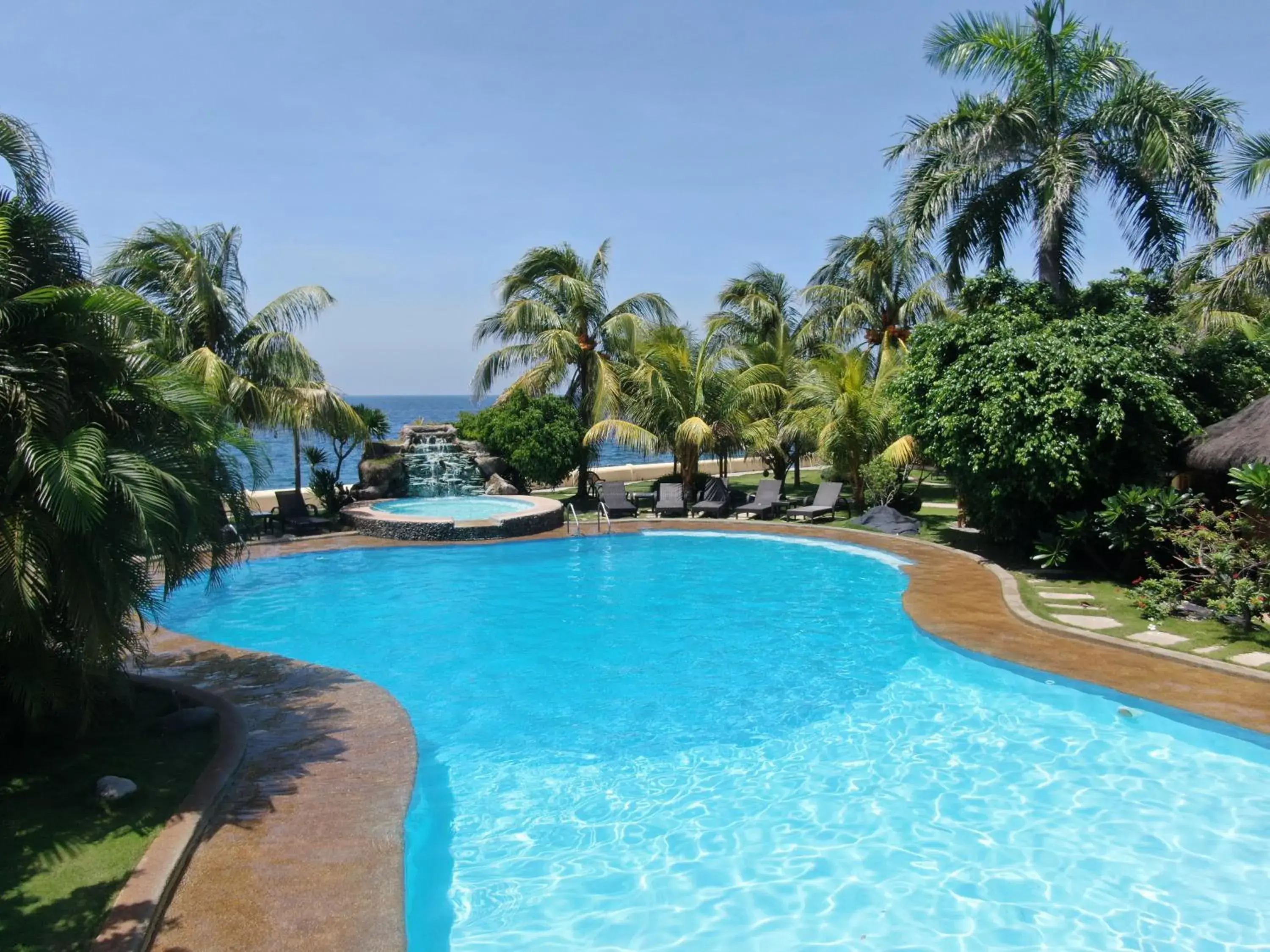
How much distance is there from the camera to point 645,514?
21.3 m

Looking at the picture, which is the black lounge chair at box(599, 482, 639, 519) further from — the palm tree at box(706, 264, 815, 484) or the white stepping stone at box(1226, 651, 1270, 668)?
the white stepping stone at box(1226, 651, 1270, 668)

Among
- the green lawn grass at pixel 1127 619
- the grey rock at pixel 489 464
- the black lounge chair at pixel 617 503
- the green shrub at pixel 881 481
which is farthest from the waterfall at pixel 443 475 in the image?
the green lawn grass at pixel 1127 619

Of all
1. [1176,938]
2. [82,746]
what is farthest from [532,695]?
[1176,938]

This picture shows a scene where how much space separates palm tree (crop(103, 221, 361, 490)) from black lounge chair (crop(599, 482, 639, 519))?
6315 mm

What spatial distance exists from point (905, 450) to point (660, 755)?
12181 mm

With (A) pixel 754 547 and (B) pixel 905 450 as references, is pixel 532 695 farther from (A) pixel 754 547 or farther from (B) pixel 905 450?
(B) pixel 905 450

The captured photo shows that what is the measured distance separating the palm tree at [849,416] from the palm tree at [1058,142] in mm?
4658

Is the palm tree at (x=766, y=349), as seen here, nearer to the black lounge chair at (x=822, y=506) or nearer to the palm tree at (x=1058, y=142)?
the black lounge chair at (x=822, y=506)

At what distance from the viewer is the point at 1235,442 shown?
11.3m

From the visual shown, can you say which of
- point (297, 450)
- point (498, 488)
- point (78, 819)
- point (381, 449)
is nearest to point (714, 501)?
point (498, 488)

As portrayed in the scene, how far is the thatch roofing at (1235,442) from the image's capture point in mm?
10812

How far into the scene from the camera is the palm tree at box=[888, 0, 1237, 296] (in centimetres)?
1418

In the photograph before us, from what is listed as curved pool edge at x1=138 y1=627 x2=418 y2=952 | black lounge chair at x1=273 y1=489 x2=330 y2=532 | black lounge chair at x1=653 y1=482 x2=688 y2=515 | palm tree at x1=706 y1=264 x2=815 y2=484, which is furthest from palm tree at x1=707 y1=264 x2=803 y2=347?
curved pool edge at x1=138 y1=627 x2=418 y2=952

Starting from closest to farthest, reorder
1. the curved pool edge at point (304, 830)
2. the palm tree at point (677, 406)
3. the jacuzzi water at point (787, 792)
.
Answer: the curved pool edge at point (304, 830) < the jacuzzi water at point (787, 792) < the palm tree at point (677, 406)
